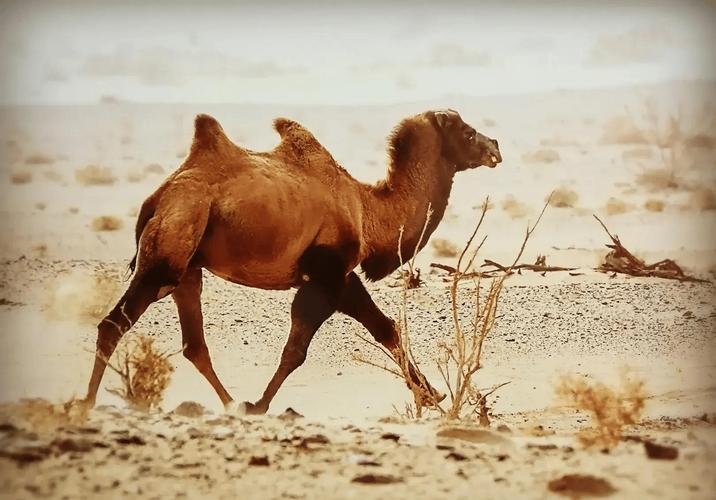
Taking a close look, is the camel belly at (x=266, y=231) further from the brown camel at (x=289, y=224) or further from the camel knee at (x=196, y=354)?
the camel knee at (x=196, y=354)

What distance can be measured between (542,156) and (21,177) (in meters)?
2.70

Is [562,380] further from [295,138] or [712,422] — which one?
[295,138]

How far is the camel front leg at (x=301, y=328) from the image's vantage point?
4906 millimetres

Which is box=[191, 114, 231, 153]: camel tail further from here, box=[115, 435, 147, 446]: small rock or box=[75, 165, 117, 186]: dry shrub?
box=[115, 435, 147, 446]: small rock

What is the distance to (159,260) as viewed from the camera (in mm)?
4617

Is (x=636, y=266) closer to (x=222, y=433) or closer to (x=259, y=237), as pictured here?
(x=259, y=237)

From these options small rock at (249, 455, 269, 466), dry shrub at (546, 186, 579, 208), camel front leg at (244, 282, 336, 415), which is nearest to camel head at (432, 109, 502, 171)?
dry shrub at (546, 186, 579, 208)

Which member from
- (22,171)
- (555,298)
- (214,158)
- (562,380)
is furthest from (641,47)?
(22,171)

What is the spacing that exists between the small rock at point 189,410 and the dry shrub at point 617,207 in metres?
2.34

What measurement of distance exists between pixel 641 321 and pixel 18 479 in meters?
3.16

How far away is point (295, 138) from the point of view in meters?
5.07

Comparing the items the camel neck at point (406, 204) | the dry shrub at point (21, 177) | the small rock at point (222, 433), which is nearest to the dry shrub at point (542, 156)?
the camel neck at point (406, 204)

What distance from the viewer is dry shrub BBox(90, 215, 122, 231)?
5.20 metres

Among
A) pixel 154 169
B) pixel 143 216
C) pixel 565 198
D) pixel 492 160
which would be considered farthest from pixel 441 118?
pixel 143 216
